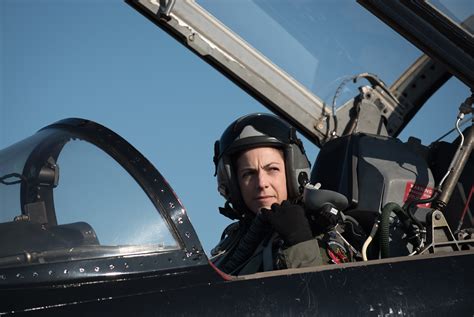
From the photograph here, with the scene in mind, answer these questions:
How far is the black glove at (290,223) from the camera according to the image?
10.3 ft

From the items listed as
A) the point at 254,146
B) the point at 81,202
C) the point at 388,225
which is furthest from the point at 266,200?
the point at 81,202

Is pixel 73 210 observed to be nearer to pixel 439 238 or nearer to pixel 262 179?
pixel 439 238

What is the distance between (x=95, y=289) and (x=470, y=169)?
2.26m

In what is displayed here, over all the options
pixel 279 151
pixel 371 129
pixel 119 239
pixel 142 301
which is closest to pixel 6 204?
pixel 119 239

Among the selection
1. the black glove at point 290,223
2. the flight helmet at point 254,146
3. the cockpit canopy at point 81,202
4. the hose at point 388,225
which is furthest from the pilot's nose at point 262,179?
the cockpit canopy at point 81,202

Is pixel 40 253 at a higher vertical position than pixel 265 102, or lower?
lower

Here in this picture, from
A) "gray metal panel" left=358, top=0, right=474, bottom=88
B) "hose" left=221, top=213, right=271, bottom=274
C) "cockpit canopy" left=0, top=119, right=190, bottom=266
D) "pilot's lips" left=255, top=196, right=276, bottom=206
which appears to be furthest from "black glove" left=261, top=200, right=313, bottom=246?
"gray metal panel" left=358, top=0, right=474, bottom=88

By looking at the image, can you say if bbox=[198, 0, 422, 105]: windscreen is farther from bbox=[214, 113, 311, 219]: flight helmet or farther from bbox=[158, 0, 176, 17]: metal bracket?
bbox=[214, 113, 311, 219]: flight helmet

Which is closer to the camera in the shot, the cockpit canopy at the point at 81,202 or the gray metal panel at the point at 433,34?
the cockpit canopy at the point at 81,202

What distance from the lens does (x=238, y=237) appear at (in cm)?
393

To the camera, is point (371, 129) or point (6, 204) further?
point (371, 129)

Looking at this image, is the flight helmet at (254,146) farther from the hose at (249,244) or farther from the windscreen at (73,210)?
the windscreen at (73,210)

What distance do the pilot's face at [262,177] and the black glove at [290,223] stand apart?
1.43ft

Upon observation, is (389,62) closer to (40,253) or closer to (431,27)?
(431,27)
